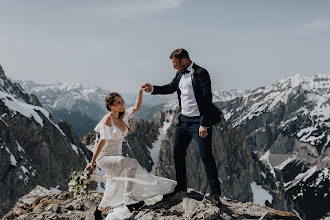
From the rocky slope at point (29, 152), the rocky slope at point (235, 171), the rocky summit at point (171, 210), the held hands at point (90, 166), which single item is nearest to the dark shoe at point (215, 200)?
the rocky summit at point (171, 210)

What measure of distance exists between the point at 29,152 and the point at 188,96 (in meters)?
71.8

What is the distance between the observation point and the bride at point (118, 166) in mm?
9141

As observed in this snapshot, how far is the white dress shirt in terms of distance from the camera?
Result: 364 inches

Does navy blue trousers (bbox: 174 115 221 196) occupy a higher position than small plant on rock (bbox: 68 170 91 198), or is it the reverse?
navy blue trousers (bbox: 174 115 221 196)

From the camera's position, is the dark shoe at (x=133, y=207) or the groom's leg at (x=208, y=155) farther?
the dark shoe at (x=133, y=207)

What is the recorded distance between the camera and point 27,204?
44.3 ft

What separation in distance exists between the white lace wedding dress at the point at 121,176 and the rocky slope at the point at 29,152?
5711 cm

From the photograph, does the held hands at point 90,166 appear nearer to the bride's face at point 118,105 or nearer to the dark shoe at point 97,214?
the dark shoe at point 97,214

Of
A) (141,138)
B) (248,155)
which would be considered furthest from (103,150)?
(248,155)

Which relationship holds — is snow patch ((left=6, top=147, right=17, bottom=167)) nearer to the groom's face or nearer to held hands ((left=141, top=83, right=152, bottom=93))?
held hands ((left=141, top=83, right=152, bottom=93))

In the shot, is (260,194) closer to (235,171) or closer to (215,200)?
(235,171)

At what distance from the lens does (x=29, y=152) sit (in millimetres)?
73250

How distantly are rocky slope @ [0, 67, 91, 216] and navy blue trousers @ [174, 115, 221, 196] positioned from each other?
5787cm

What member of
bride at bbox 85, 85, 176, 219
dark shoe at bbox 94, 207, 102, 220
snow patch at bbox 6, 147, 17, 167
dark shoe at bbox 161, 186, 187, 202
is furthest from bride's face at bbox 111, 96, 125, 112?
snow patch at bbox 6, 147, 17, 167
